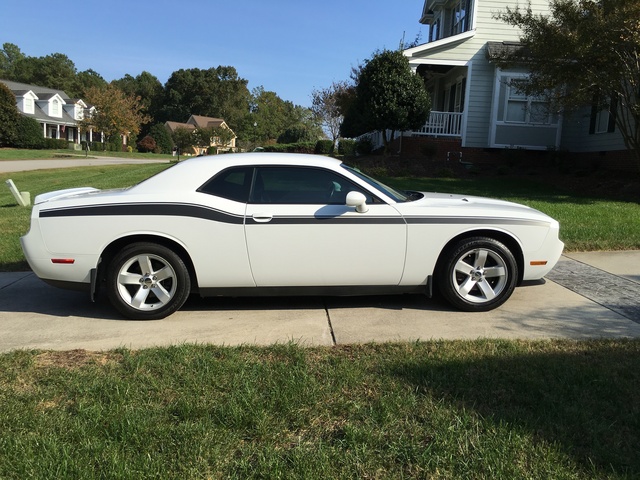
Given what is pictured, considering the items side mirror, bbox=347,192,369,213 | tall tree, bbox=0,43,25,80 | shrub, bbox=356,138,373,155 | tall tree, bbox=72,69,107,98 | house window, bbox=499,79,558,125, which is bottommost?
side mirror, bbox=347,192,369,213

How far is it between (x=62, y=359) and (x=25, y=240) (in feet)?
4.61

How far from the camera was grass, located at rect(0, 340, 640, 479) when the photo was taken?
2.53m

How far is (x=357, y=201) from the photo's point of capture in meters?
4.54

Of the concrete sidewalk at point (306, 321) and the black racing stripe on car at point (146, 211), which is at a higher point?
the black racing stripe on car at point (146, 211)

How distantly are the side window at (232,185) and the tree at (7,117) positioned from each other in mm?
45843

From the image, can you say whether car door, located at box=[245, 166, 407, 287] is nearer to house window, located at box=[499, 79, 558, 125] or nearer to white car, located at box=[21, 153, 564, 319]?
Result: white car, located at box=[21, 153, 564, 319]

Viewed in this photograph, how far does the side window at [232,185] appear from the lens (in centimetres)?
472

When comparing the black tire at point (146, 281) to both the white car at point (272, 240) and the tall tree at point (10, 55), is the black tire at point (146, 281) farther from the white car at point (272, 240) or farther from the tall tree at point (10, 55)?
the tall tree at point (10, 55)

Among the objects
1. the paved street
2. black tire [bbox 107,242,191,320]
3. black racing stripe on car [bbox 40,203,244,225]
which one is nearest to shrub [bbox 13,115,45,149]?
the paved street

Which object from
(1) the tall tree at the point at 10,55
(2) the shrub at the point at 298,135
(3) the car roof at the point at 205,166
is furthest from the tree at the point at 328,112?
(1) the tall tree at the point at 10,55

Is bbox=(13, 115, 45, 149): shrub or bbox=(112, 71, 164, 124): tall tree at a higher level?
bbox=(112, 71, 164, 124): tall tree

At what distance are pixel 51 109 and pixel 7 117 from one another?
19139mm

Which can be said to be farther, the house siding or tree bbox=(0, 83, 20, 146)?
tree bbox=(0, 83, 20, 146)

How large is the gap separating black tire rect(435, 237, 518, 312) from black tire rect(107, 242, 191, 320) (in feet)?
7.87
